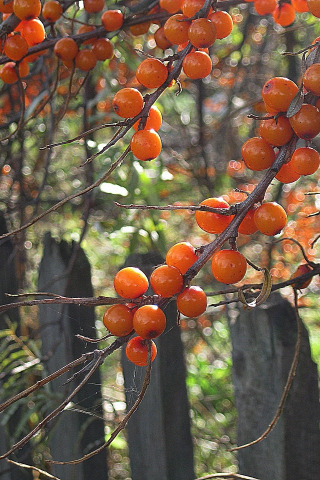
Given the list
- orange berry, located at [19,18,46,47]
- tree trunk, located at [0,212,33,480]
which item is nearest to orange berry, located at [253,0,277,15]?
orange berry, located at [19,18,46,47]

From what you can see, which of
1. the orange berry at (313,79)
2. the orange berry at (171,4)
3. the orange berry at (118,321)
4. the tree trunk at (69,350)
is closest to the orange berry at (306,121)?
the orange berry at (313,79)

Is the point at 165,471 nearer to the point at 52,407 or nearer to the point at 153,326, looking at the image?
the point at 52,407

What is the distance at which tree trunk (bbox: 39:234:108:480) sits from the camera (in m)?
1.13

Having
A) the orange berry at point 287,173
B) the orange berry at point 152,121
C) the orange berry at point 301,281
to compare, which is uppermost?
the orange berry at point 152,121

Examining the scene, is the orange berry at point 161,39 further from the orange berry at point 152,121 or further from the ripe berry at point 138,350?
the ripe berry at point 138,350

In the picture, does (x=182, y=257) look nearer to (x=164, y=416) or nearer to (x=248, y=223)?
(x=248, y=223)

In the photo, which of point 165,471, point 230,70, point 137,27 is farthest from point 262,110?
point 165,471

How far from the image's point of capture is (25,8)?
30.7 inches

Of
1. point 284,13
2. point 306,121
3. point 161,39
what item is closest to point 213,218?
point 306,121

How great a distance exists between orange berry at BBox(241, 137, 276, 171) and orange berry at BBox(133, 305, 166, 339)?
208 millimetres

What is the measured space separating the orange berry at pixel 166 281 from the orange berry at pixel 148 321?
0.02 meters

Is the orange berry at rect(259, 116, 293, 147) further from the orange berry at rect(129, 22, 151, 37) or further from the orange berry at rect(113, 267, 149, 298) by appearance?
the orange berry at rect(129, 22, 151, 37)

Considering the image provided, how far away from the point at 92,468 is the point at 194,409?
0.96 meters

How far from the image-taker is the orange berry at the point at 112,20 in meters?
0.90
